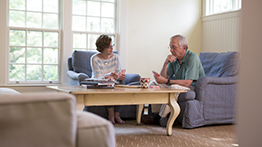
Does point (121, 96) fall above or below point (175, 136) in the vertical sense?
above

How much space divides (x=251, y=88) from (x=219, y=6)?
5.37m

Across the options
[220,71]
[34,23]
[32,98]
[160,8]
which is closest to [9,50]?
[34,23]

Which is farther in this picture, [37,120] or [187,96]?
[187,96]

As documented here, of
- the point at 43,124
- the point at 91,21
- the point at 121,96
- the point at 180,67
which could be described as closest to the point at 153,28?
the point at 91,21

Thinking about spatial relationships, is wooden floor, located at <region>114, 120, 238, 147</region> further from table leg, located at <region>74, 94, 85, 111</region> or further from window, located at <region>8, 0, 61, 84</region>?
window, located at <region>8, 0, 61, 84</region>

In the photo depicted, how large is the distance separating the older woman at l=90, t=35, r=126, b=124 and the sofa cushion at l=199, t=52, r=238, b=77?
4.15 ft

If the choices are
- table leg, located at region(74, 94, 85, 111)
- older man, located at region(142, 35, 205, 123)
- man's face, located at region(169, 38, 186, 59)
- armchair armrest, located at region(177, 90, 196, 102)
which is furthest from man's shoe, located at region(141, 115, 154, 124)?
table leg, located at region(74, 94, 85, 111)

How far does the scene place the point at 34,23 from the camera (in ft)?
14.6

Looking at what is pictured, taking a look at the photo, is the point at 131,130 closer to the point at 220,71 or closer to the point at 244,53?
the point at 220,71

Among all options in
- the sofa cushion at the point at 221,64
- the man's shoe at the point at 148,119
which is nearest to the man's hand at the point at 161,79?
the man's shoe at the point at 148,119

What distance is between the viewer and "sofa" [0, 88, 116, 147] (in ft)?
2.35

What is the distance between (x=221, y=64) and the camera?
3533 mm

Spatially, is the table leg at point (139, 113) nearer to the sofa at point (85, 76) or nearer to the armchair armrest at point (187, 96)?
the sofa at point (85, 76)

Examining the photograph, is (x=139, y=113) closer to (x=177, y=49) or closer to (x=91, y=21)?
(x=177, y=49)
